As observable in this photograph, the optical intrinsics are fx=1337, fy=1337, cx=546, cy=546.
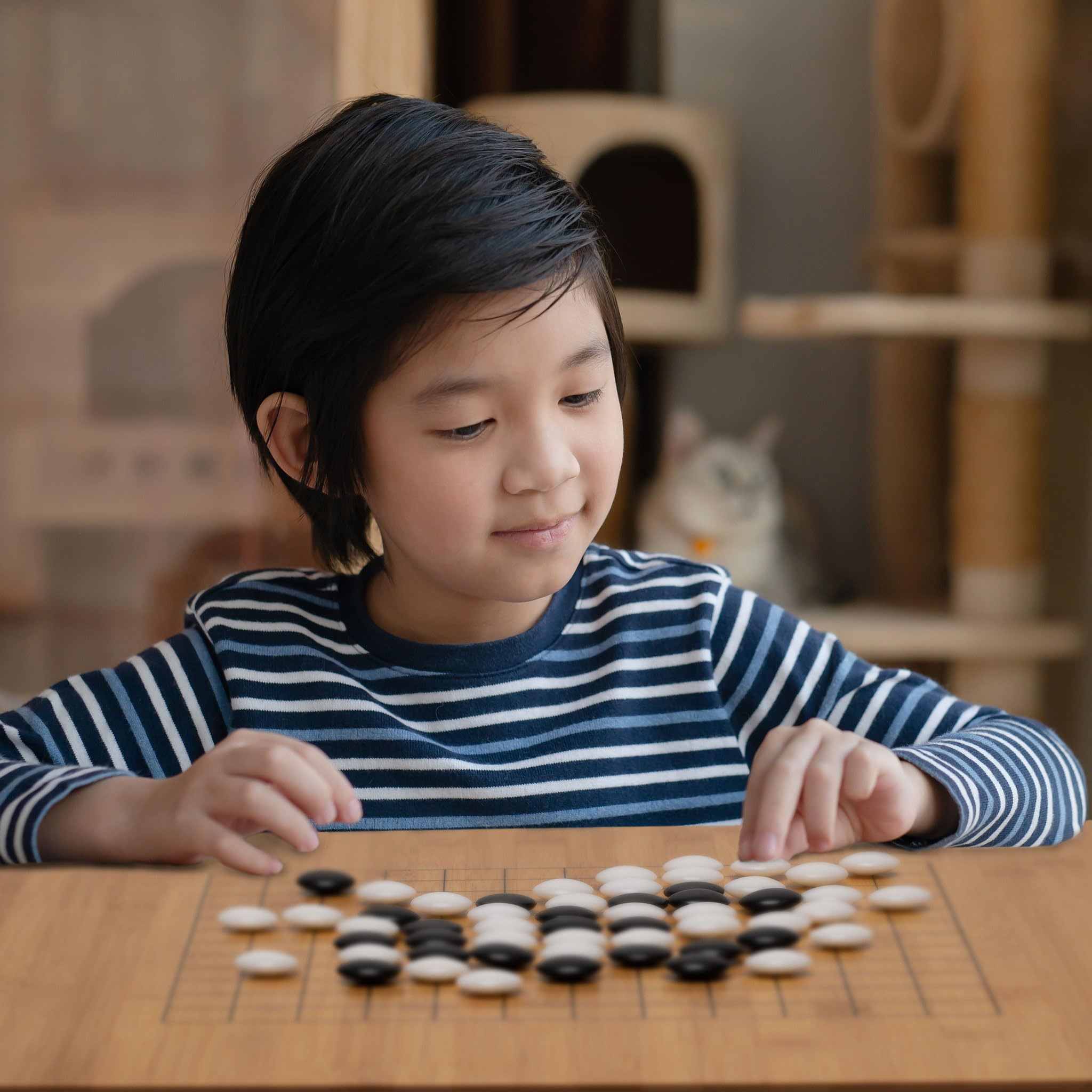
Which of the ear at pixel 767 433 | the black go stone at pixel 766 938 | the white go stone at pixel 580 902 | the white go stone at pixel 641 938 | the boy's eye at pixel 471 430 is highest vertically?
the boy's eye at pixel 471 430

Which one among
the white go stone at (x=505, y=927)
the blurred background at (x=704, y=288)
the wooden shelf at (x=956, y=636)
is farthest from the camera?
the wooden shelf at (x=956, y=636)

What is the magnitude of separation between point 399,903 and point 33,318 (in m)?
1.34

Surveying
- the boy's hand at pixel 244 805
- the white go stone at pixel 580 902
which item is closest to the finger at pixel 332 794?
the boy's hand at pixel 244 805

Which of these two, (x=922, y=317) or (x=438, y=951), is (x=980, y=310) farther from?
(x=438, y=951)

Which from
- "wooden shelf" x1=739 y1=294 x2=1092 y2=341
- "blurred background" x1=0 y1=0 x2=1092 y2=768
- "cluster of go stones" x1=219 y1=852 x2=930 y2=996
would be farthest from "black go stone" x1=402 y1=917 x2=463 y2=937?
"wooden shelf" x1=739 y1=294 x2=1092 y2=341

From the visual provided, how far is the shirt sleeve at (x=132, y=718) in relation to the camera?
0.85m

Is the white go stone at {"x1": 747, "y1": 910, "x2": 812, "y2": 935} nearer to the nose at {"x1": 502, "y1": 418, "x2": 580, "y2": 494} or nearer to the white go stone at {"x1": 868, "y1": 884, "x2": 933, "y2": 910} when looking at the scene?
the white go stone at {"x1": 868, "y1": 884, "x2": 933, "y2": 910}

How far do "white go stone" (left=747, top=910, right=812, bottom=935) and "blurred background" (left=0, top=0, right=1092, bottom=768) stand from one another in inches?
42.9

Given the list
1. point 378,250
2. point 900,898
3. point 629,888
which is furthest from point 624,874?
point 378,250

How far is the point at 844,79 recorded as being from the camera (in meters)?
2.20

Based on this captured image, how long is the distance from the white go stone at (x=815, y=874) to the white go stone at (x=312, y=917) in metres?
0.21

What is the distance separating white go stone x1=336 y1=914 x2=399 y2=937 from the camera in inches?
21.3

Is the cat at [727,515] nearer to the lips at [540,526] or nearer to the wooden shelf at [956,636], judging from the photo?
the wooden shelf at [956,636]

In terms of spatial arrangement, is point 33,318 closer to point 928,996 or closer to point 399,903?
point 399,903
